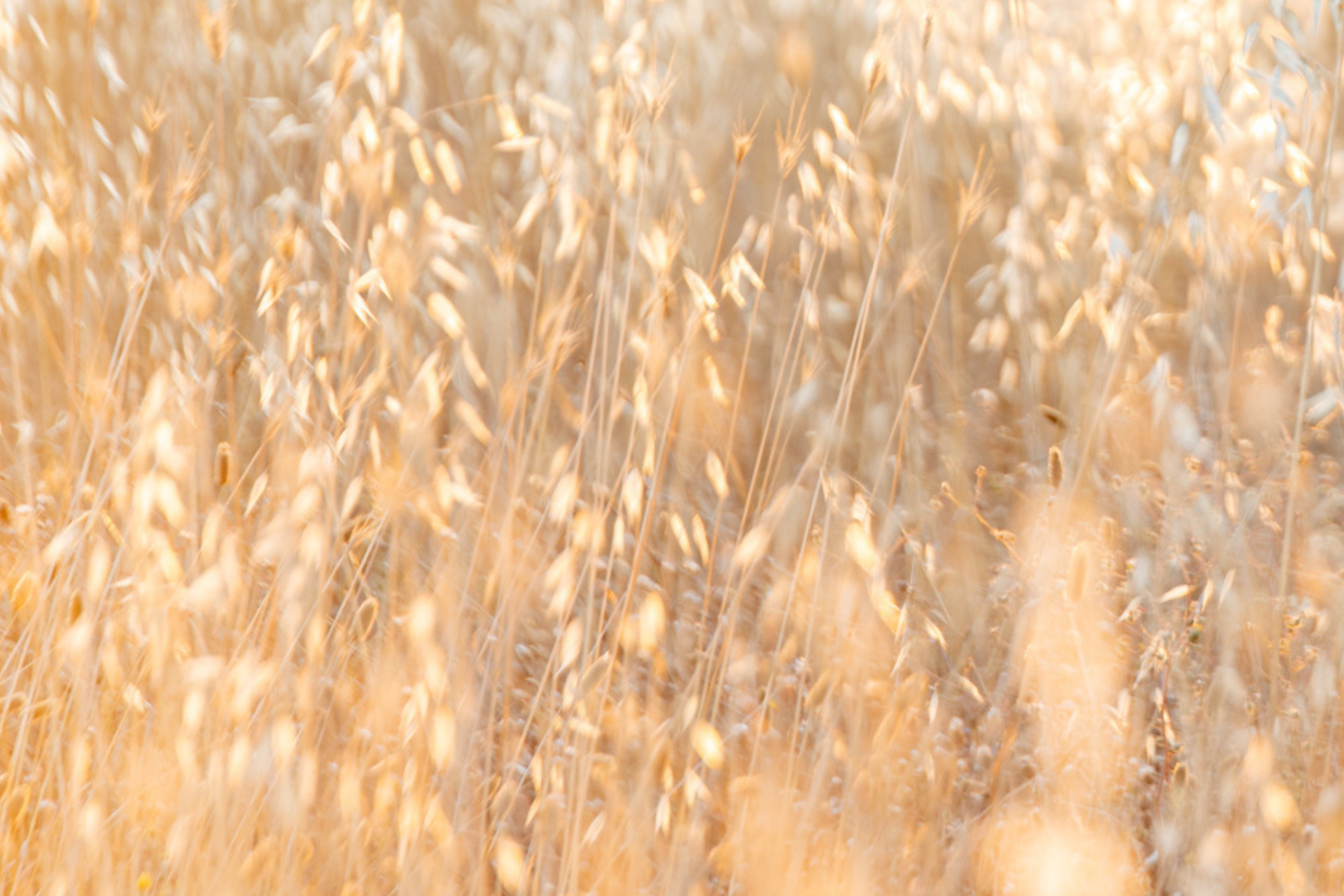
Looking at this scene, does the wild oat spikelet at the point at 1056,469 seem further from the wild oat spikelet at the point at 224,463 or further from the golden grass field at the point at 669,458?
the wild oat spikelet at the point at 224,463

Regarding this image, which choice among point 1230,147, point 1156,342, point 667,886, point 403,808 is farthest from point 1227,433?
point 403,808

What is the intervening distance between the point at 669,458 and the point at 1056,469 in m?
0.56

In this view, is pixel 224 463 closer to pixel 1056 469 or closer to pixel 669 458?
pixel 669 458

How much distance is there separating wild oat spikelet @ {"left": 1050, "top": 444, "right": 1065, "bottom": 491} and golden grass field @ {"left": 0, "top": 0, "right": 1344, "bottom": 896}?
0.01 metres

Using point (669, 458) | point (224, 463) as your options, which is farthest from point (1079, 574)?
point (224, 463)

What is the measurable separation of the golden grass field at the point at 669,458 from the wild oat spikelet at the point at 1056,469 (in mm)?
12

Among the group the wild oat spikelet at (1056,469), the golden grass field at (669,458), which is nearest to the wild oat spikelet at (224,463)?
the golden grass field at (669,458)

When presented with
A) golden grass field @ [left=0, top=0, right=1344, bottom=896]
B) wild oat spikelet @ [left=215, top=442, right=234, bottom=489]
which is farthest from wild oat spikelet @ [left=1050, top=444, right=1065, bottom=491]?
wild oat spikelet @ [left=215, top=442, right=234, bottom=489]

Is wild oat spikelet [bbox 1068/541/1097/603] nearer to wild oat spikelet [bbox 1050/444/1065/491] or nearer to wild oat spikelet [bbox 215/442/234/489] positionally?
wild oat spikelet [bbox 1050/444/1065/491]

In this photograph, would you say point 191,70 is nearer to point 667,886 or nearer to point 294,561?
point 294,561

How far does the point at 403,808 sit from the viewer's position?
0.88m

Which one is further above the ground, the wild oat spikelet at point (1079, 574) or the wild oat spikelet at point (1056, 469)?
the wild oat spikelet at point (1056, 469)

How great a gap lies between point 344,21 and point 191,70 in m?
0.24

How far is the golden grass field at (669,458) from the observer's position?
35.6 inches
